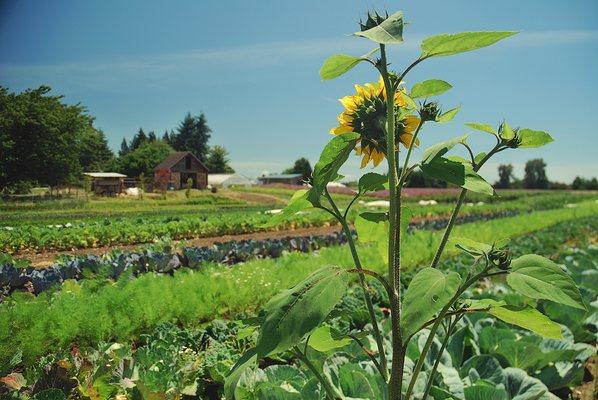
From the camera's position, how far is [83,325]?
3.62m

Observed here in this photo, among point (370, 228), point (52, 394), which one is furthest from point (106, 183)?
point (370, 228)

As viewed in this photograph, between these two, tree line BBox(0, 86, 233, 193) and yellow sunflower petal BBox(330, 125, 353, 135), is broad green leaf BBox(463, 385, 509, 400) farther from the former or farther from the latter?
tree line BBox(0, 86, 233, 193)

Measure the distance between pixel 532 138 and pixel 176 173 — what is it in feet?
13.7

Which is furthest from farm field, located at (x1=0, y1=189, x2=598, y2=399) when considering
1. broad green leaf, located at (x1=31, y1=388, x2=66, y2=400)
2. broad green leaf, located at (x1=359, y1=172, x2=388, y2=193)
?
broad green leaf, located at (x1=359, y1=172, x2=388, y2=193)

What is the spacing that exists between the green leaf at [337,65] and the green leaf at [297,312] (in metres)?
0.49

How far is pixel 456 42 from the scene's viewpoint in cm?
108

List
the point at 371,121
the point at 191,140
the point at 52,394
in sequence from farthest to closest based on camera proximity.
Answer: the point at 191,140
the point at 52,394
the point at 371,121

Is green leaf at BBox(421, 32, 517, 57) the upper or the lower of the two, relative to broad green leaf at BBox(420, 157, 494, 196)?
upper

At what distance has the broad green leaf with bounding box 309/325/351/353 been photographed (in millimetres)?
1491

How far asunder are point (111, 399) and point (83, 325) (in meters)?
1.16

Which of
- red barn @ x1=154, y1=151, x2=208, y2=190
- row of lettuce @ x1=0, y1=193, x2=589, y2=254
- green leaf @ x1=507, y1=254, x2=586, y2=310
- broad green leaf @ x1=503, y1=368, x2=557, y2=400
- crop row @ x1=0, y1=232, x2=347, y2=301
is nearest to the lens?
green leaf @ x1=507, y1=254, x2=586, y2=310

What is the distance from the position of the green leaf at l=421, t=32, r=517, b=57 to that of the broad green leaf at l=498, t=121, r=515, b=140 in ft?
1.21

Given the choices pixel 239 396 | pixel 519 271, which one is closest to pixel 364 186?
pixel 519 271

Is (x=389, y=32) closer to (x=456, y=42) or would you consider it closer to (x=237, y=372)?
(x=456, y=42)
